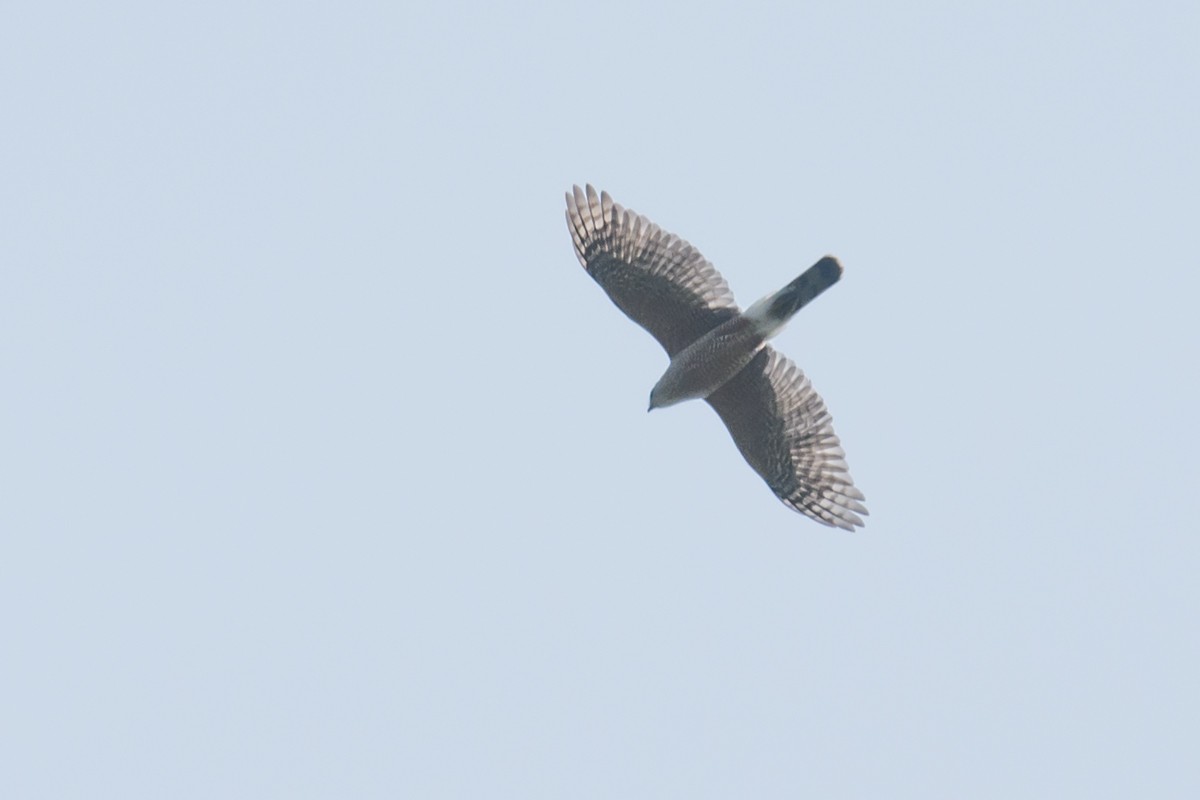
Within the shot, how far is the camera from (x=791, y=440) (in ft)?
59.9

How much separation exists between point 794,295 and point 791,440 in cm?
181

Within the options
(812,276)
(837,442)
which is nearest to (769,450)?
(837,442)

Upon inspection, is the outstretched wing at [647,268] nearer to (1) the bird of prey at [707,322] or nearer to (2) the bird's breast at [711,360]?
(1) the bird of prey at [707,322]

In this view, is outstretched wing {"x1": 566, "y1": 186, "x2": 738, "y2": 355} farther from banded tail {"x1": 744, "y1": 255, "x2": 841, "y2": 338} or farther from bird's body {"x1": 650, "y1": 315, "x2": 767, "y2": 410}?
banded tail {"x1": 744, "y1": 255, "x2": 841, "y2": 338}

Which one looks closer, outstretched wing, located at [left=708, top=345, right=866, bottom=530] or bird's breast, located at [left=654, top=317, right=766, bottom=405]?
bird's breast, located at [left=654, top=317, right=766, bottom=405]

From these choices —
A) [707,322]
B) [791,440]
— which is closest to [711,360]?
[707,322]

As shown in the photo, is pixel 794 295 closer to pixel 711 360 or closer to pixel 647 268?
pixel 711 360

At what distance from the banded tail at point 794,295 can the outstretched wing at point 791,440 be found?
0.81m

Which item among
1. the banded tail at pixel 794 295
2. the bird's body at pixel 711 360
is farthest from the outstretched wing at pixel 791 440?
the banded tail at pixel 794 295

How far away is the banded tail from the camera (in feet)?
56.1

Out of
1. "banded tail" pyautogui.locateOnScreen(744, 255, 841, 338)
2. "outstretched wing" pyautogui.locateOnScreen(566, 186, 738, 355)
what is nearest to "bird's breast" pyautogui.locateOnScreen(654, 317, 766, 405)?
"banded tail" pyautogui.locateOnScreen(744, 255, 841, 338)

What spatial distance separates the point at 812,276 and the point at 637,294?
5.70 feet

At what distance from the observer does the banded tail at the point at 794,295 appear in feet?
56.1

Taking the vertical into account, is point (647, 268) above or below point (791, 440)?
above
